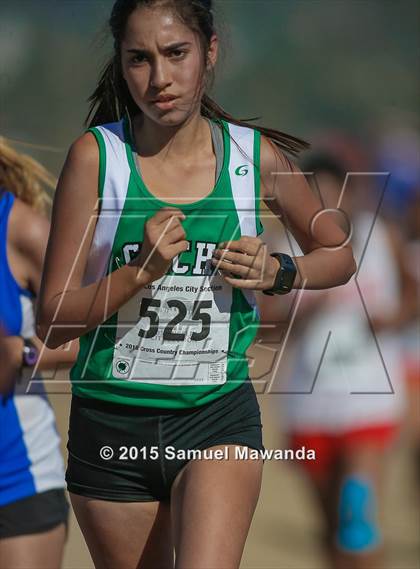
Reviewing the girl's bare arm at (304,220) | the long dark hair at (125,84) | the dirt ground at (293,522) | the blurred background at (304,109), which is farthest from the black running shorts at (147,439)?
the dirt ground at (293,522)

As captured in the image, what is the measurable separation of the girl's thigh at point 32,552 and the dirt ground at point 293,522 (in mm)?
1159

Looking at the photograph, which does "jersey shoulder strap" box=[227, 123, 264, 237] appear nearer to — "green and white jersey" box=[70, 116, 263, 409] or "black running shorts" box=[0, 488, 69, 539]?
"green and white jersey" box=[70, 116, 263, 409]

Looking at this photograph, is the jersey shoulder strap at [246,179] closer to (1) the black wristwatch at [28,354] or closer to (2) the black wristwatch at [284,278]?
(2) the black wristwatch at [284,278]

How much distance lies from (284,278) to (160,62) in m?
0.53

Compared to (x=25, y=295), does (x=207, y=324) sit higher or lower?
higher

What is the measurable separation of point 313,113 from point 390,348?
0.99 metres

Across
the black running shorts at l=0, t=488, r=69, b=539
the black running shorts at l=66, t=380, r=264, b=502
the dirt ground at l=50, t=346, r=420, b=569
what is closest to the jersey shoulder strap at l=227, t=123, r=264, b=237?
the black running shorts at l=66, t=380, r=264, b=502

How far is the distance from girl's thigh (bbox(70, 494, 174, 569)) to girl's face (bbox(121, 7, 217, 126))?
0.83 m

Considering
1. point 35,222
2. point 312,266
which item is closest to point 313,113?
point 35,222

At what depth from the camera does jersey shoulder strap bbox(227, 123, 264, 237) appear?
2.21 m

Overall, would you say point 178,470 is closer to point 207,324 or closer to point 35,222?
point 207,324

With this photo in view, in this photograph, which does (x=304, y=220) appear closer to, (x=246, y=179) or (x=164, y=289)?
(x=246, y=179)

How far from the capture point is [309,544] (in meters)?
4.25

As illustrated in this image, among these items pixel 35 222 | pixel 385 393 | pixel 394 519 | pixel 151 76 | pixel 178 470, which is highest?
pixel 151 76
